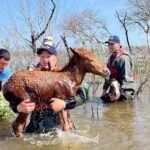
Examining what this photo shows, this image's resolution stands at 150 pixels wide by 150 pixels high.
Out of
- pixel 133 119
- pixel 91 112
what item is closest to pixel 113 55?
pixel 91 112

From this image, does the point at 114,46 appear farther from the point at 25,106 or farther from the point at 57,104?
the point at 25,106

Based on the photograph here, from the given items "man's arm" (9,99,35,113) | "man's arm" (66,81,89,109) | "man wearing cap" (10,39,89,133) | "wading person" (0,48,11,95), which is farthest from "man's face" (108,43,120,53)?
"man's arm" (9,99,35,113)

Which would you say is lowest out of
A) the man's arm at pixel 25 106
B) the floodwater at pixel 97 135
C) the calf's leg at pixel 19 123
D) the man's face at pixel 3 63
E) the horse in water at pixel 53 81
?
the floodwater at pixel 97 135

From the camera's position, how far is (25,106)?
499 centimetres

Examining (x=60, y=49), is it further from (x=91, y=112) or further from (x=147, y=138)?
(x=147, y=138)

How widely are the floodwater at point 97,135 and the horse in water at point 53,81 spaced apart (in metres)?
0.57

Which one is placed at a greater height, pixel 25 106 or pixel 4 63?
pixel 4 63

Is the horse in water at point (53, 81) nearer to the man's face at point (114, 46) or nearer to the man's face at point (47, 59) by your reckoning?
the man's face at point (47, 59)

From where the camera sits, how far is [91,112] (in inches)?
337

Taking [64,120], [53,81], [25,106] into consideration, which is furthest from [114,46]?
[25,106]

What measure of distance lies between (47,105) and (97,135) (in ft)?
4.08

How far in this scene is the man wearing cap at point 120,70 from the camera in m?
10.0

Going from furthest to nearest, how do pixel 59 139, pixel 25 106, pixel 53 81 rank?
pixel 59 139 < pixel 53 81 < pixel 25 106

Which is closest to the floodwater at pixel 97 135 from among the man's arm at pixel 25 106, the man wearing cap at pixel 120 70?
the man's arm at pixel 25 106
